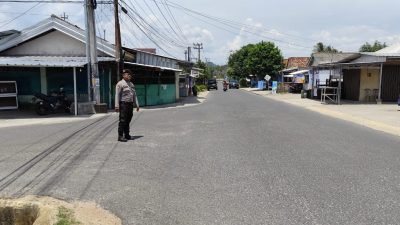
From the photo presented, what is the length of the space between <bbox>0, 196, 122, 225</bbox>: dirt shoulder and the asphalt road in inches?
8.8

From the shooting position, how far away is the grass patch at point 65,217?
506cm

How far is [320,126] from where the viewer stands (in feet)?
49.5

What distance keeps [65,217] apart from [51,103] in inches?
671

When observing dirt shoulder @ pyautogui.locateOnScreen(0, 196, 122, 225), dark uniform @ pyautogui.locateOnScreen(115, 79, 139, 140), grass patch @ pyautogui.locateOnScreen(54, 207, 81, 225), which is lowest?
dirt shoulder @ pyautogui.locateOnScreen(0, 196, 122, 225)

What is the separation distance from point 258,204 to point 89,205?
2228 mm

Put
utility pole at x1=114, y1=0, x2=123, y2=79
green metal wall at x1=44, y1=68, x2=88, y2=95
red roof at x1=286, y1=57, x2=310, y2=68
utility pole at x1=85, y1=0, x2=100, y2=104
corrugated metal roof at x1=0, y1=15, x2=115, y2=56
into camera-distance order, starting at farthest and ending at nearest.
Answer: red roof at x1=286, y1=57, x2=310, y2=68 < corrugated metal roof at x1=0, y1=15, x2=115, y2=56 < green metal wall at x1=44, y1=68, x2=88, y2=95 < utility pole at x1=114, y1=0, x2=123, y2=79 < utility pole at x1=85, y1=0, x2=100, y2=104

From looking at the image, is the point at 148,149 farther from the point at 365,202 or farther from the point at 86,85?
the point at 86,85

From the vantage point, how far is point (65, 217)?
5.22 metres

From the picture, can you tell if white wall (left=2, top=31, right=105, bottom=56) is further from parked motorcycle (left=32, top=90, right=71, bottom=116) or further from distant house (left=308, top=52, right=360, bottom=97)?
distant house (left=308, top=52, right=360, bottom=97)

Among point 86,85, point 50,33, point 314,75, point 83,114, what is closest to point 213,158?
point 83,114

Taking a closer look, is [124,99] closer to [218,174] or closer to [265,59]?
[218,174]

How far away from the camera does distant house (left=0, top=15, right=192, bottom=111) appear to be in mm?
24250

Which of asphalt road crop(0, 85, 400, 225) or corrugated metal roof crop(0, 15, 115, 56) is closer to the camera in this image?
asphalt road crop(0, 85, 400, 225)

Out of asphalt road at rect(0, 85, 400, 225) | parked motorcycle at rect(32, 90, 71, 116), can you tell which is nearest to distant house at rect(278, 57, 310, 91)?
parked motorcycle at rect(32, 90, 71, 116)
